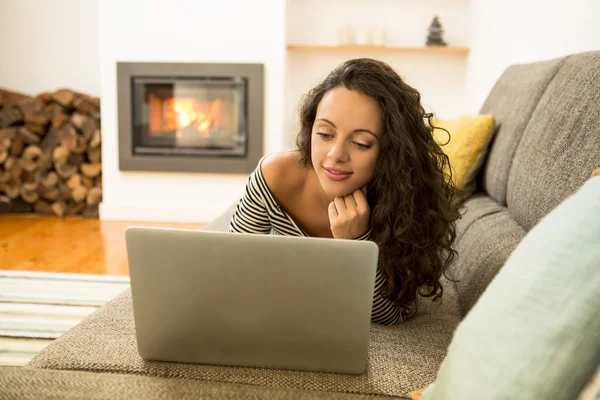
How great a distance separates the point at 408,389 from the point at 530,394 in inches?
14.8

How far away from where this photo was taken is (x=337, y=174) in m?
1.23

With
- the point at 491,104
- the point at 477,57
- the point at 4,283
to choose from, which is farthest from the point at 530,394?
the point at 477,57

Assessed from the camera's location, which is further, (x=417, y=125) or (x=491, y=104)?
(x=491, y=104)

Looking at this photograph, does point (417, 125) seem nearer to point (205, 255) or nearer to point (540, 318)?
point (205, 255)

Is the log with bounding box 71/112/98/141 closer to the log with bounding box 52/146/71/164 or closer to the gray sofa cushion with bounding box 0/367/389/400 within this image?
the log with bounding box 52/146/71/164

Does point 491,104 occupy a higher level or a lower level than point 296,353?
higher

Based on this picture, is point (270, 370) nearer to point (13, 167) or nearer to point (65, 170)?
point (65, 170)

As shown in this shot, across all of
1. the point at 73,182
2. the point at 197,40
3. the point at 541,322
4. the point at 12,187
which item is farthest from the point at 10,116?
the point at 541,322

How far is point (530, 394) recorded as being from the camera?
54 cm

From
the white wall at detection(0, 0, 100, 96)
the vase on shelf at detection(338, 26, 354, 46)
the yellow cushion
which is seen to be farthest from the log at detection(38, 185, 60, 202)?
the yellow cushion

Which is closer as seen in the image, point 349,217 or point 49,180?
point 349,217

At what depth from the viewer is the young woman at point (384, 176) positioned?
1.20 m

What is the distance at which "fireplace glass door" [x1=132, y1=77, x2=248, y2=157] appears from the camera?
3992 millimetres

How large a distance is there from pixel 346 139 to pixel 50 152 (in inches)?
132
